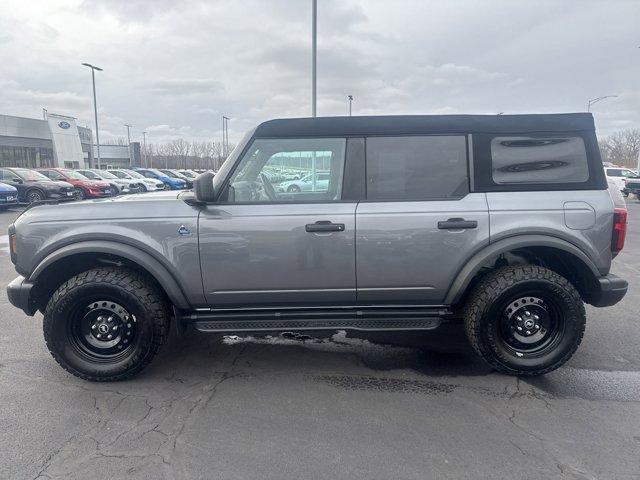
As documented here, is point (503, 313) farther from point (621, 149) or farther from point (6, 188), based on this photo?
point (621, 149)

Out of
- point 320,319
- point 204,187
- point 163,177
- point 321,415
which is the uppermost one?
point 163,177

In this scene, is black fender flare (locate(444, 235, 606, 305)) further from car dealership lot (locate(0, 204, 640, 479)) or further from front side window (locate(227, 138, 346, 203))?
front side window (locate(227, 138, 346, 203))

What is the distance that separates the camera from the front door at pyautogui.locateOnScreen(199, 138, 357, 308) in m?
3.37

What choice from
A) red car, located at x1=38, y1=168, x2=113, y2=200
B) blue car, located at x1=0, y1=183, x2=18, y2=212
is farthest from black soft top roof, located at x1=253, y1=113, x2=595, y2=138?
red car, located at x1=38, y1=168, x2=113, y2=200

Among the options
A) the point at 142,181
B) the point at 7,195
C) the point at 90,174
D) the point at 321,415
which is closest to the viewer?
the point at 321,415

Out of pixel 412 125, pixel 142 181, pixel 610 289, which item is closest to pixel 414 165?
pixel 412 125

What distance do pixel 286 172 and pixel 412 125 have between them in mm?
1084

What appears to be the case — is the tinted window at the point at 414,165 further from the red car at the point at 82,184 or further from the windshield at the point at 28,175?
the red car at the point at 82,184

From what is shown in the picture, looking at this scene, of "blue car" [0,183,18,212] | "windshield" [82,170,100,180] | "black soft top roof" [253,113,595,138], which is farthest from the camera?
"windshield" [82,170,100,180]

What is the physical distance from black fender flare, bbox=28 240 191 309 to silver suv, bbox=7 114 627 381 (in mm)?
11

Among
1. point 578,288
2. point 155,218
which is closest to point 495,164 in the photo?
point 578,288

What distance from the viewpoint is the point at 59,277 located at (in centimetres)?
361

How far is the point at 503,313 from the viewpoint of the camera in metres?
3.51

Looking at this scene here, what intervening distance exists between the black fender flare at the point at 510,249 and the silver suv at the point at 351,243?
11 mm
